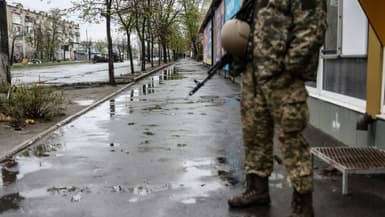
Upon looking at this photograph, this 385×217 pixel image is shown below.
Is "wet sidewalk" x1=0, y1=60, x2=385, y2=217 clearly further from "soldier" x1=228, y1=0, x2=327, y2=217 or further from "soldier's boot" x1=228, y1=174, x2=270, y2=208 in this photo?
"soldier" x1=228, y1=0, x2=327, y2=217

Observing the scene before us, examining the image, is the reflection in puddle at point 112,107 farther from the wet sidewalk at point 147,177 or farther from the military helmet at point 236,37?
→ the military helmet at point 236,37

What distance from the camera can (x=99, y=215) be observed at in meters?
3.95

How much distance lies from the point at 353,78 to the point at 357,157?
2185 millimetres

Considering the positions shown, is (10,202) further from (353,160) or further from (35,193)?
(353,160)

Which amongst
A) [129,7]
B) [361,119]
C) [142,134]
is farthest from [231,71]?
[129,7]

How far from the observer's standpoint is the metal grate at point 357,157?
4.41 meters

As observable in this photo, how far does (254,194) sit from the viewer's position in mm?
4047

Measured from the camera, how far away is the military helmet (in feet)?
12.1

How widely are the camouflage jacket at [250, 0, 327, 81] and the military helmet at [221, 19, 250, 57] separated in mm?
199

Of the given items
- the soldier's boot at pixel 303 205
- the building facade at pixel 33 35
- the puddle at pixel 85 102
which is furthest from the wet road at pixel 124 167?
the building facade at pixel 33 35

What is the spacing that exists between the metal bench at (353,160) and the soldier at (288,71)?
0.98 m

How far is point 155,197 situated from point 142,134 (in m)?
3.51

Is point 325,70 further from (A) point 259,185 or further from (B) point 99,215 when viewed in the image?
(B) point 99,215

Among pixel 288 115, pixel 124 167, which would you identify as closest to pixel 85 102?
pixel 124 167
